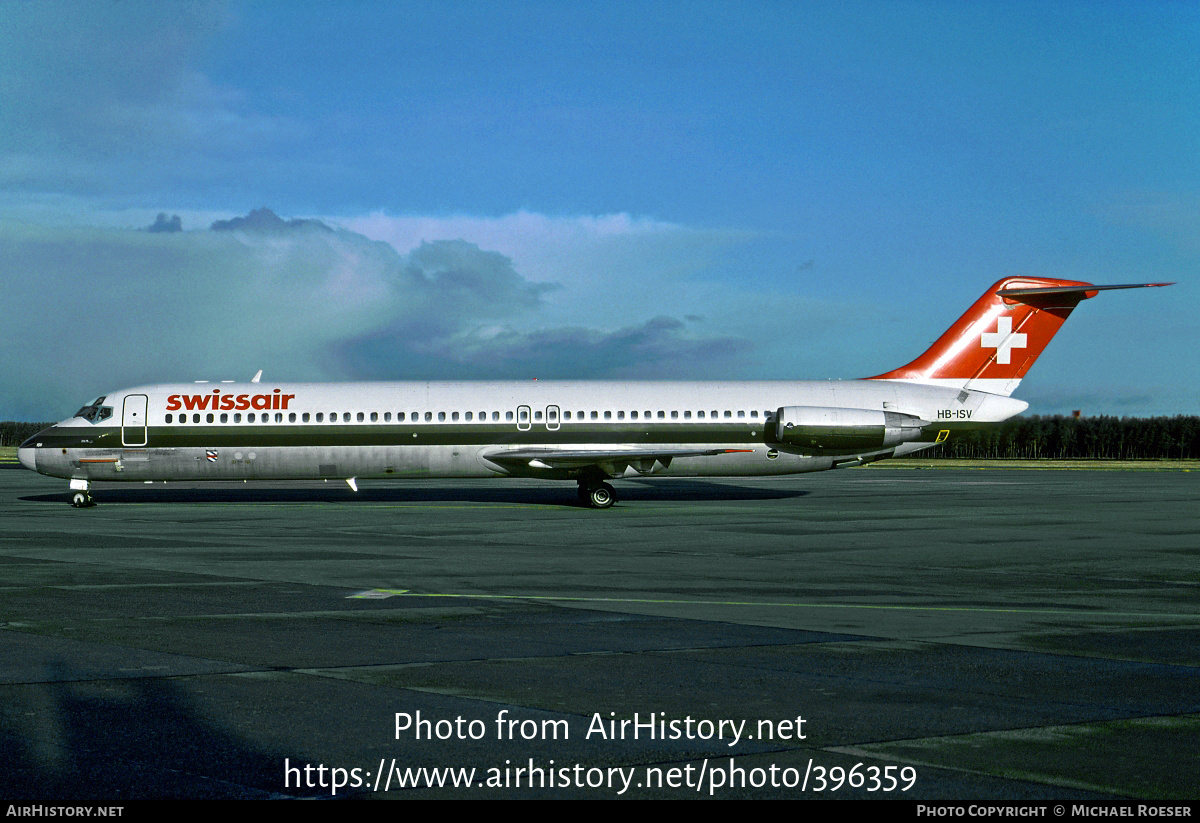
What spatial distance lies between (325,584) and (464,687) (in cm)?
722

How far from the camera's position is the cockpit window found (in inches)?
1303

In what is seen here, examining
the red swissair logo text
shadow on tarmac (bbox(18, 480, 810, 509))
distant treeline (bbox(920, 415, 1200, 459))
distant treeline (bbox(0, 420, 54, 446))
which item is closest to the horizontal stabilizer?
shadow on tarmac (bbox(18, 480, 810, 509))

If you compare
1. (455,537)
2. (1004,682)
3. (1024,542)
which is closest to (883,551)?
(1024,542)

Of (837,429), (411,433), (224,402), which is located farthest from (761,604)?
(224,402)

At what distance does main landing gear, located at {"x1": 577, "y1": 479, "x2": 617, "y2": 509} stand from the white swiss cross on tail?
484 inches

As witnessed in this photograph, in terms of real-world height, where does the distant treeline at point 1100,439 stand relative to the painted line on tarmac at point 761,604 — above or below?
above

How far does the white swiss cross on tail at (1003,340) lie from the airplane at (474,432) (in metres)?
2.70

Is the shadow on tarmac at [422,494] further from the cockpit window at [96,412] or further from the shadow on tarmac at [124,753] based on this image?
the shadow on tarmac at [124,753]

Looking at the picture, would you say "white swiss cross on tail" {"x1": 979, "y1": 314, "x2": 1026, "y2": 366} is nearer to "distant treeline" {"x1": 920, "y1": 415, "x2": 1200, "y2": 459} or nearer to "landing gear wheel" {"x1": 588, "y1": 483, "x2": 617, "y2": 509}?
"landing gear wheel" {"x1": 588, "y1": 483, "x2": 617, "y2": 509}

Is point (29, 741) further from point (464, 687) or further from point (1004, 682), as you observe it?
point (1004, 682)

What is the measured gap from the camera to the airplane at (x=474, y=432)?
32906 mm

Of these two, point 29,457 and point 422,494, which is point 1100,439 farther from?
point 29,457

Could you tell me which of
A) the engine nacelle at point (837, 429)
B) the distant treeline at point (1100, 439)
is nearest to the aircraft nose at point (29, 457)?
the engine nacelle at point (837, 429)

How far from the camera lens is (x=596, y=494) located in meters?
32.4
